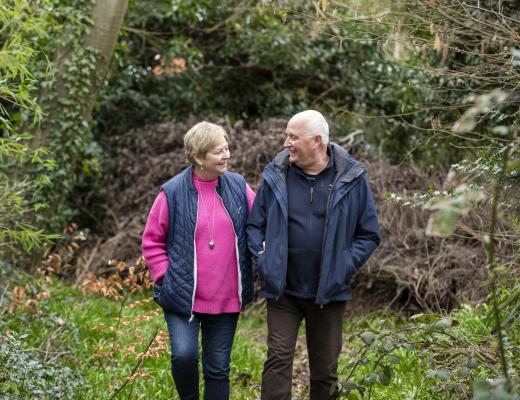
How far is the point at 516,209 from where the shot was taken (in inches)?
204

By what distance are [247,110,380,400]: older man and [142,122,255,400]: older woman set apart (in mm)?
180

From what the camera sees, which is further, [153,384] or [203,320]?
[153,384]

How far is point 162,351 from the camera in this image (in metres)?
6.03

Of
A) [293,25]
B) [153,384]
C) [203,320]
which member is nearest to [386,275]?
[153,384]

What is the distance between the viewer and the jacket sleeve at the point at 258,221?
476 cm

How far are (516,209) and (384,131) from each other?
7.59 meters

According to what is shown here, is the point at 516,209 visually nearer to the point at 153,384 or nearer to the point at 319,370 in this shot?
the point at 319,370

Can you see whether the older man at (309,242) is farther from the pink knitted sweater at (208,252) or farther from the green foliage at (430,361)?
the green foliage at (430,361)

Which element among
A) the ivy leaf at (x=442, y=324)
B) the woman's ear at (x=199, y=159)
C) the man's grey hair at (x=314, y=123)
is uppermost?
the man's grey hair at (x=314, y=123)

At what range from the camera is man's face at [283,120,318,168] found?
4691mm

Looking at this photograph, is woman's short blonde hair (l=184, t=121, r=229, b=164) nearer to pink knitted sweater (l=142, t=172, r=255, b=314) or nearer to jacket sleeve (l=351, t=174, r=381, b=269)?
pink knitted sweater (l=142, t=172, r=255, b=314)

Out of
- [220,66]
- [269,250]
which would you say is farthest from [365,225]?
[220,66]

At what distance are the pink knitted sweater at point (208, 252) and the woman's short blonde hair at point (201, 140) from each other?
209mm

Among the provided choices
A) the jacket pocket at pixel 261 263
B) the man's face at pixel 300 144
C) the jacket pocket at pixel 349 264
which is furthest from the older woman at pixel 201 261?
the jacket pocket at pixel 349 264
